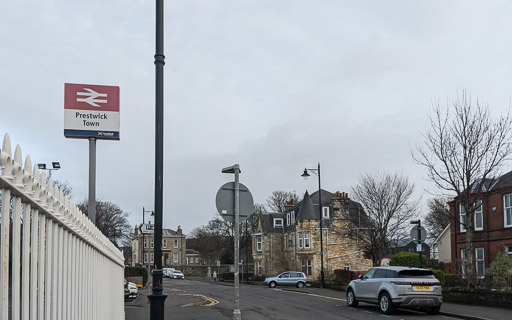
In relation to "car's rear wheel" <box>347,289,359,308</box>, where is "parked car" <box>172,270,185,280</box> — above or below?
below

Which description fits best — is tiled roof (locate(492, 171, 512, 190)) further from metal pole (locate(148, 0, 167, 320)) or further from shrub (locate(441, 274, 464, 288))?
metal pole (locate(148, 0, 167, 320))

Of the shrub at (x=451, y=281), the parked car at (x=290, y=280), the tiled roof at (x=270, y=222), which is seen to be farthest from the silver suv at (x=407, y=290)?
the tiled roof at (x=270, y=222)

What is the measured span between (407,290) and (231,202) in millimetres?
9287

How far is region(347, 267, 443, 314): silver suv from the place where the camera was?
1742 cm

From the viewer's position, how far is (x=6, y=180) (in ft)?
7.82

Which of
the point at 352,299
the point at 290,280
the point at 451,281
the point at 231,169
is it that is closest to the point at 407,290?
the point at 352,299

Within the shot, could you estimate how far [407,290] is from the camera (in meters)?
17.4

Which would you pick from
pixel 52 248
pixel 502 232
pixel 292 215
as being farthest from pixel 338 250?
pixel 52 248

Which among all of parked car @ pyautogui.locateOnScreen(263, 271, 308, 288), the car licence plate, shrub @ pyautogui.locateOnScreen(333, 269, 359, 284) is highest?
the car licence plate

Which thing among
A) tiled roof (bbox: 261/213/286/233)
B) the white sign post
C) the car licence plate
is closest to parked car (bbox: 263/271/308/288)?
tiled roof (bbox: 261/213/286/233)

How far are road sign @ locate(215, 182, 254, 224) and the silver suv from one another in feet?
29.3

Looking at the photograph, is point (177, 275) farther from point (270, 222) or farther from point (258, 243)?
point (270, 222)

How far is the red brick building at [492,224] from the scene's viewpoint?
3297cm

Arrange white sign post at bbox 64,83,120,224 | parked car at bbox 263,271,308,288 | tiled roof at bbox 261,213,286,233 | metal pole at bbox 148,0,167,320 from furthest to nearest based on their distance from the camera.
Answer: tiled roof at bbox 261,213,286,233 < parked car at bbox 263,271,308,288 < white sign post at bbox 64,83,120,224 < metal pole at bbox 148,0,167,320
